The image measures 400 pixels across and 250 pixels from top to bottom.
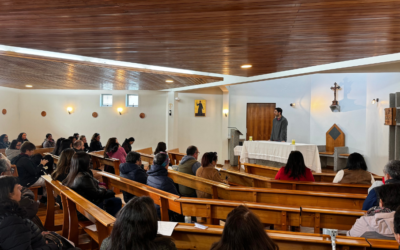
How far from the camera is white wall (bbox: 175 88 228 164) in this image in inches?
490

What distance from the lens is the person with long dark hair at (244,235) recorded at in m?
1.35

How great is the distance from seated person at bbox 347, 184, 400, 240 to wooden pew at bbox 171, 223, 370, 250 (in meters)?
0.25

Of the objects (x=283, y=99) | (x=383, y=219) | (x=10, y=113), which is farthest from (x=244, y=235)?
(x=10, y=113)

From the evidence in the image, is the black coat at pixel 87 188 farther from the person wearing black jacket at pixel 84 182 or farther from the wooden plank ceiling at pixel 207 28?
the wooden plank ceiling at pixel 207 28

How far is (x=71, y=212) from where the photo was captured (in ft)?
10.6

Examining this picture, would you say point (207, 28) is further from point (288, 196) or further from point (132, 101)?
point (132, 101)

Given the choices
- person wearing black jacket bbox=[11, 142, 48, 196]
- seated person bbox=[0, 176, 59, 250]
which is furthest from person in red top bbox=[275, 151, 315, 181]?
person wearing black jacket bbox=[11, 142, 48, 196]

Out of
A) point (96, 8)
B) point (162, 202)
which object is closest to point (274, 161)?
point (162, 202)

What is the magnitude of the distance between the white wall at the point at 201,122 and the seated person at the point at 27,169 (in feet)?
25.1

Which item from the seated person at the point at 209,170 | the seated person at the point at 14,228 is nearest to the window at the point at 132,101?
the seated person at the point at 209,170

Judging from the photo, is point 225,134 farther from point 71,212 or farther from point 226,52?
point 71,212

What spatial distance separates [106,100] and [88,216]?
10065 millimetres

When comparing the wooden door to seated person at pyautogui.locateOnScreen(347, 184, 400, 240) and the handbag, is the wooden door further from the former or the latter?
the handbag

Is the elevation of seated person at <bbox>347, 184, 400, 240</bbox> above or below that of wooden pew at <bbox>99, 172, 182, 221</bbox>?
above
